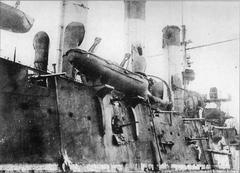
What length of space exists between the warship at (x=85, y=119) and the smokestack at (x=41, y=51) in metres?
0.02

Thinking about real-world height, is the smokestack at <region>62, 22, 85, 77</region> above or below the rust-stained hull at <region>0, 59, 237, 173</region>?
above

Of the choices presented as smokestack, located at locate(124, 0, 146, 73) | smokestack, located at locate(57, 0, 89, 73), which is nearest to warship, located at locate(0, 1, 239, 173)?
smokestack, located at locate(57, 0, 89, 73)

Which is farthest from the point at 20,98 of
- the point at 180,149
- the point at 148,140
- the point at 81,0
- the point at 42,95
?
the point at 81,0

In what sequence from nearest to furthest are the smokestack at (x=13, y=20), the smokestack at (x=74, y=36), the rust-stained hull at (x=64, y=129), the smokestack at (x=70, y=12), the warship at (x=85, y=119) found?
the rust-stained hull at (x=64, y=129)
the warship at (x=85, y=119)
the smokestack at (x=13, y=20)
the smokestack at (x=74, y=36)
the smokestack at (x=70, y=12)

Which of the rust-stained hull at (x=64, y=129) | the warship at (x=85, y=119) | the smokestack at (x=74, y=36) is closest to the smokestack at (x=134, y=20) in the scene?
the warship at (x=85, y=119)

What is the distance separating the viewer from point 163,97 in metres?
10.2

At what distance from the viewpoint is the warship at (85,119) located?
480cm

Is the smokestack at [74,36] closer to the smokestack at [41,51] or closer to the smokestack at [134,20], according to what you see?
the smokestack at [41,51]

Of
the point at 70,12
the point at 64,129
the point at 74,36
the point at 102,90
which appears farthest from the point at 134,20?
the point at 64,129

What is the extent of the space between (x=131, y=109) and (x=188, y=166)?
9.74 ft

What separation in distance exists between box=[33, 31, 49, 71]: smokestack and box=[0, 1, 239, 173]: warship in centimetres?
2

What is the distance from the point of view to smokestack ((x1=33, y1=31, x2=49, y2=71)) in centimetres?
667

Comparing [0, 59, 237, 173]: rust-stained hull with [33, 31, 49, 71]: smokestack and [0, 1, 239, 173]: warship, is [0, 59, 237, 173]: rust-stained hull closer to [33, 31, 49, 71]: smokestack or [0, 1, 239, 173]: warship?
[0, 1, 239, 173]: warship

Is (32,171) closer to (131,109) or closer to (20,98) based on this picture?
(20,98)
